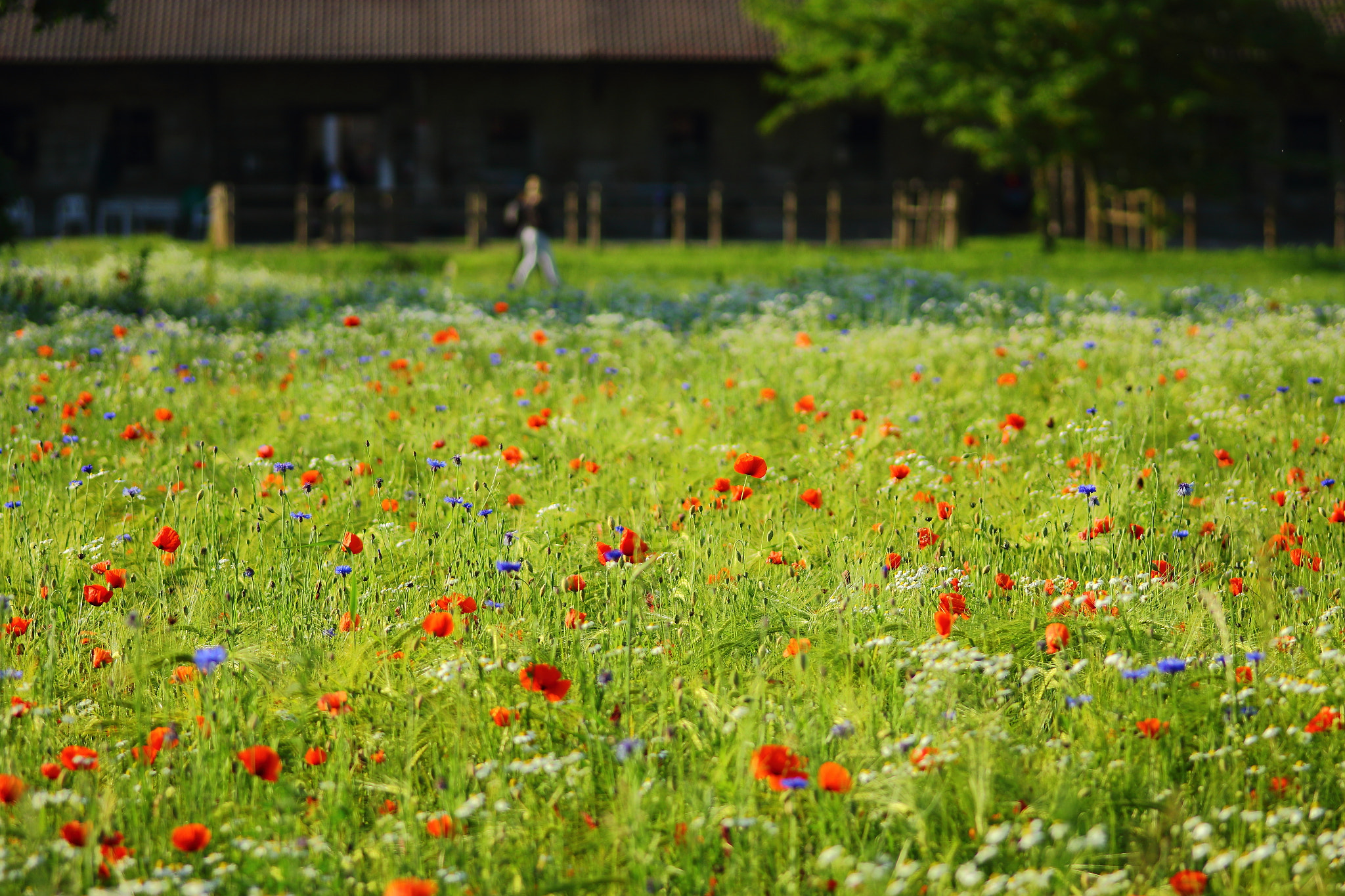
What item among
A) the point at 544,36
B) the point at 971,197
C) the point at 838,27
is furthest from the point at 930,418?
the point at 971,197

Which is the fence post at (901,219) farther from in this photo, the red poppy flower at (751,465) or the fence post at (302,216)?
the red poppy flower at (751,465)

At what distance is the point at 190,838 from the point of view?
6.77ft

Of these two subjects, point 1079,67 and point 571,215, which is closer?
point 1079,67

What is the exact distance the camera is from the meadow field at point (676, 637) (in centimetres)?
238

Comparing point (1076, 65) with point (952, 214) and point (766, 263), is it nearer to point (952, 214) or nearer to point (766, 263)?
point (952, 214)

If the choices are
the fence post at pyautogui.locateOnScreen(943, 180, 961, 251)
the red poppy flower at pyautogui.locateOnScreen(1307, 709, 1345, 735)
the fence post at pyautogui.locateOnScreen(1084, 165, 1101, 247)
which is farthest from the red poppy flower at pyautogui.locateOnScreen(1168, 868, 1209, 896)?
the fence post at pyautogui.locateOnScreen(1084, 165, 1101, 247)

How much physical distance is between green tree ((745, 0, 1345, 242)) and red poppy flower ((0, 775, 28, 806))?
17.7 m

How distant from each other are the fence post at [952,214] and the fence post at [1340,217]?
692 centimetres

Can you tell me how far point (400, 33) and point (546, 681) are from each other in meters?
22.2

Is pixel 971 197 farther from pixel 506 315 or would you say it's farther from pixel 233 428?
pixel 233 428

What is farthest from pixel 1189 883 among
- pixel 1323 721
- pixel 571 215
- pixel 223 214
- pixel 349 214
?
pixel 349 214

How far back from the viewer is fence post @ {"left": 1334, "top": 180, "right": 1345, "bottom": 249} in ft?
73.6

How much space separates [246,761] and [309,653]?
778mm

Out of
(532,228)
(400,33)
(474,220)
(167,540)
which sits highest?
(400,33)
